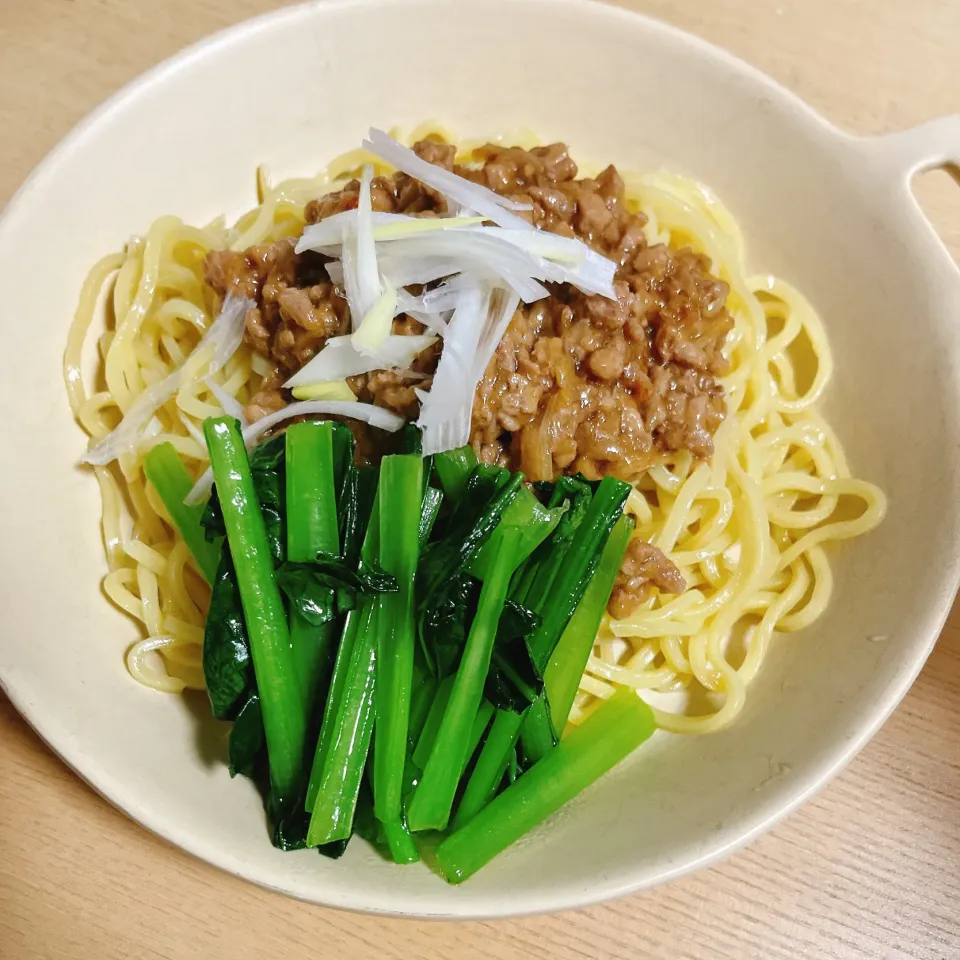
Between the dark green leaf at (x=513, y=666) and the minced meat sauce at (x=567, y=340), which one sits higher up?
the minced meat sauce at (x=567, y=340)

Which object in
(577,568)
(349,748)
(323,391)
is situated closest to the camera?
(349,748)

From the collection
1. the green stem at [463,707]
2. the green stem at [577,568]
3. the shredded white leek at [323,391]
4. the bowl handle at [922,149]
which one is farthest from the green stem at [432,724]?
the bowl handle at [922,149]

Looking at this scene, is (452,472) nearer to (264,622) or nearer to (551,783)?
(264,622)

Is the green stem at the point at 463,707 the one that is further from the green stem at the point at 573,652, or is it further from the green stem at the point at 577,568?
the green stem at the point at 573,652

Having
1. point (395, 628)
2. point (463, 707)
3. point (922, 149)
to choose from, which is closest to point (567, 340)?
point (395, 628)

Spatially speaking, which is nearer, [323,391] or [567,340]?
[323,391]

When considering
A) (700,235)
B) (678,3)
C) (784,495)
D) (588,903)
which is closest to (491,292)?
(700,235)
